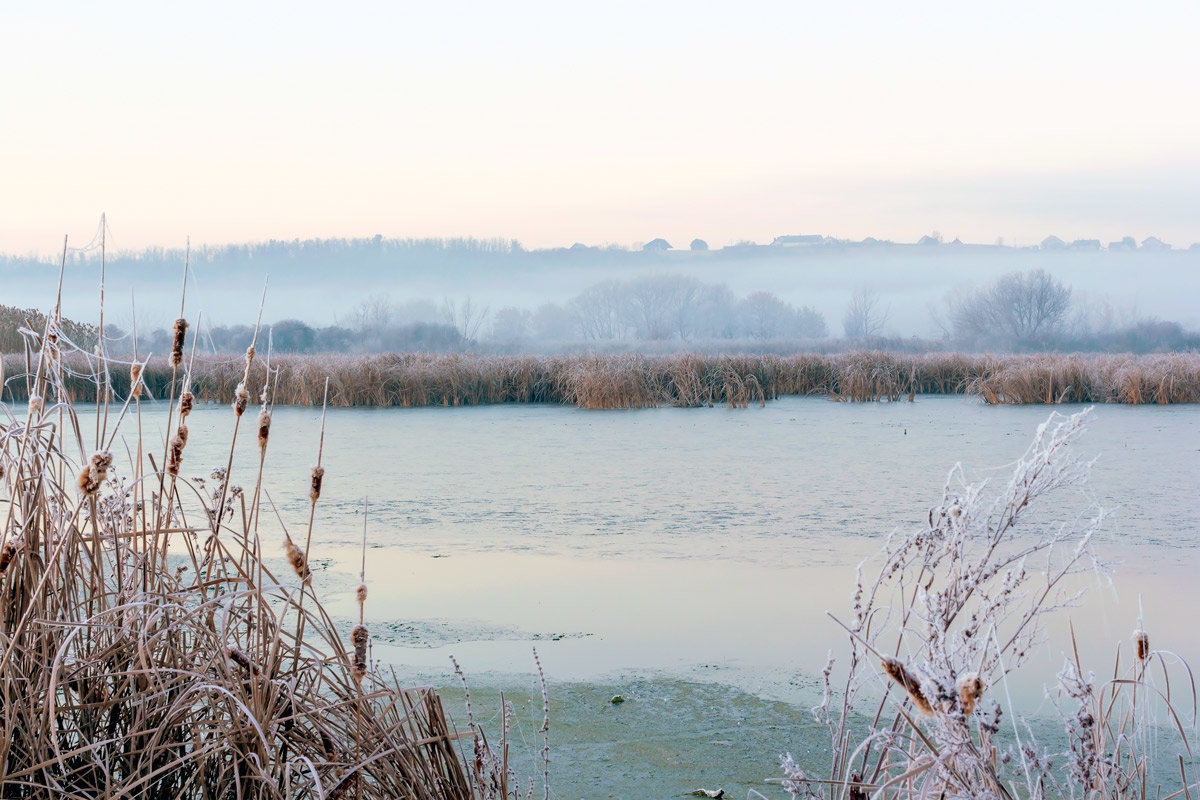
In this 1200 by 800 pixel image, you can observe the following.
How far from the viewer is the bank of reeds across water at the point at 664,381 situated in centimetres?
1380

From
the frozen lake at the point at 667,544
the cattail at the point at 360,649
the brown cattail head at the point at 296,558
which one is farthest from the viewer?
→ the frozen lake at the point at 667,544

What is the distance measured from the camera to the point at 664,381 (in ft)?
48.3

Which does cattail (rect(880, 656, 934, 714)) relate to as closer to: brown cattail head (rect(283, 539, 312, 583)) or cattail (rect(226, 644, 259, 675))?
brown cattail head (rect(283, 539, 312, 583))

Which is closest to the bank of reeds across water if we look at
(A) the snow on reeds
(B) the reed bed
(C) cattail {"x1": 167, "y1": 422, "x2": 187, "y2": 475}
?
(A) the snow on reeds

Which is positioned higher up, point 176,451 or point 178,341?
point 178,341

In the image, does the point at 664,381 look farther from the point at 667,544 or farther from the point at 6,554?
the point at 6,554

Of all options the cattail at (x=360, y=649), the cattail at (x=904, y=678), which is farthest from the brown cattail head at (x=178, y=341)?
the cattail at (x=904, y=678)

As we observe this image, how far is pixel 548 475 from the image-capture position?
7441 mm

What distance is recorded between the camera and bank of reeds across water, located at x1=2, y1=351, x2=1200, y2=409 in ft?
45.3

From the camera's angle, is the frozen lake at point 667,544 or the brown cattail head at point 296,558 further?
the frozen lake at point 667,544

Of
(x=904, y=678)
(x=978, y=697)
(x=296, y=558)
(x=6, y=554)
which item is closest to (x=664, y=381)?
(x=6, y=554)

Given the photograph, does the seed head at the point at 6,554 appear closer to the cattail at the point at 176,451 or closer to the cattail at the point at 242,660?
the cattail at the point at 176,451

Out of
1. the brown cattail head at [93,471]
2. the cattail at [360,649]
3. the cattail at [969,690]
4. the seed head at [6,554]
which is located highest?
the brown cattail head at [93,471]

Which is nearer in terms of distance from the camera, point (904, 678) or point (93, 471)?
point (904, 678)
